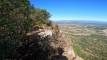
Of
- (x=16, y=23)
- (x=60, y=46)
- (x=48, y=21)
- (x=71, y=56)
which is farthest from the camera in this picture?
(x=48, y=21)

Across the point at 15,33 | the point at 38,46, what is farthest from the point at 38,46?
the point at 15,33

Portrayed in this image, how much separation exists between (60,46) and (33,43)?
4680 millimetres

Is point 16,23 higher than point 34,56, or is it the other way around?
point 16,23

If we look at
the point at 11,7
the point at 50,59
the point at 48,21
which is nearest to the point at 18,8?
the point at 11,7

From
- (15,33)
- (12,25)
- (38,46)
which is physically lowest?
(38,46)

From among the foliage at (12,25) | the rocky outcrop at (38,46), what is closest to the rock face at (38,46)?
the rocky outcrop at (38,46)

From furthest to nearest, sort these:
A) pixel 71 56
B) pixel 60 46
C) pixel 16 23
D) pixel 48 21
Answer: pixel 48 21 < pixel 71 56 < pixel 60 46 < pixel 16 23

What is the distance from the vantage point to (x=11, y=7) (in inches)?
891

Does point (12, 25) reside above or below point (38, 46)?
above

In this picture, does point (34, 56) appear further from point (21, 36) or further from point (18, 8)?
point (18, 8)

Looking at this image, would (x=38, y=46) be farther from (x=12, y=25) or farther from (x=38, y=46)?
(x=12, y=25)

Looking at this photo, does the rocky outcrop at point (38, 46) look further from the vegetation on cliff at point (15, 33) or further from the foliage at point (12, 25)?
the foliage at point (12, 25)

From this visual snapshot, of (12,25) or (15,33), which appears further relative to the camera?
(15,33)

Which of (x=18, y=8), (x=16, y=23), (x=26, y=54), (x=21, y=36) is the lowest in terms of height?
(x=26, y=54)
